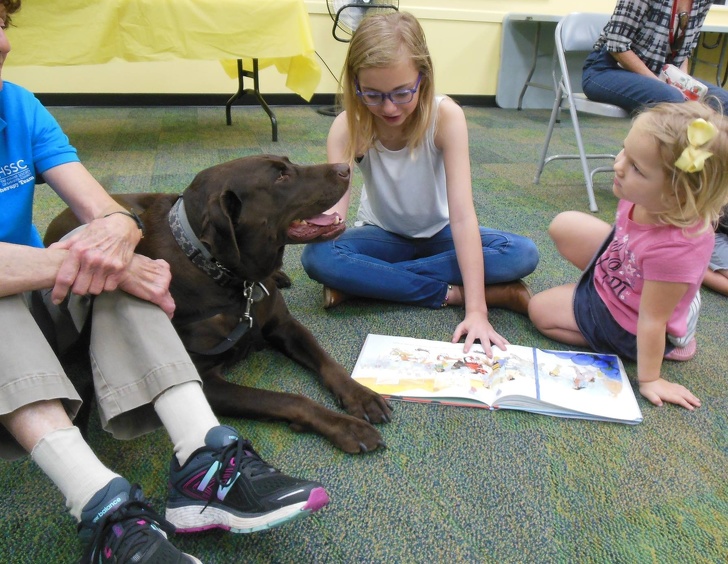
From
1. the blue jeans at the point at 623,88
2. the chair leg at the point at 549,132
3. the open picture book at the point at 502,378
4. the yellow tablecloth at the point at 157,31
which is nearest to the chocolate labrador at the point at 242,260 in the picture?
the open picture book at the point at 502,378

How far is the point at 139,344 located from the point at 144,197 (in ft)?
2.39

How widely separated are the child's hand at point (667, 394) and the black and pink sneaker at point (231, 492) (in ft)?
2.80

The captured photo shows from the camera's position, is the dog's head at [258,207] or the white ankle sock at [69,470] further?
the dog's head at [258,207]

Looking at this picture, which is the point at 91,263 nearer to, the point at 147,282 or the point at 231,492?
the point at 147,282

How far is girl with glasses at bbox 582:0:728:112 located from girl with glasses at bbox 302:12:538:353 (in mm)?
1280

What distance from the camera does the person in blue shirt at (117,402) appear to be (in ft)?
2.71

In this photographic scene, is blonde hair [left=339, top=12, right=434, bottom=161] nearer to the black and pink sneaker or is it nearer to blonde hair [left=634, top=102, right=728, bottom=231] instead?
blonde hair [left=634, top=102, right=728, bottom=231]

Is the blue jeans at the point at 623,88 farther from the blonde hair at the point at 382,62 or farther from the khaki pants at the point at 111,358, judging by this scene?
the khaki pants at the point at 111,358

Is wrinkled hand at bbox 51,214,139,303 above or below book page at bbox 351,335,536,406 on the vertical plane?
above

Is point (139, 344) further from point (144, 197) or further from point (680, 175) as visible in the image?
point (680, 175)

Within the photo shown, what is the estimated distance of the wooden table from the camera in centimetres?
288

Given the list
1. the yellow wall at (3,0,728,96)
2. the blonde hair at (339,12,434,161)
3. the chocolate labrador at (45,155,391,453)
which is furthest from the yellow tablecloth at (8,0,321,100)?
the chocolate labrador at (45,155,391,453)

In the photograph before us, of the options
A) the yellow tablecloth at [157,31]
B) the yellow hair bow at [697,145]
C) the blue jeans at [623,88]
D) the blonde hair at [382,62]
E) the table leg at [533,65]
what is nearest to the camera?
the yellow hair bow at [697,145]

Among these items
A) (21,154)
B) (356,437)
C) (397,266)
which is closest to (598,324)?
(397,266)
